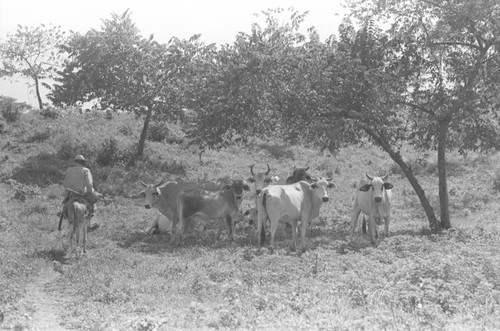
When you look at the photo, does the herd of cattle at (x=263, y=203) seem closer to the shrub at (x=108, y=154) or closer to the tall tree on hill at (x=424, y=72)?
the tall tree on hill at (x=424, y=72)

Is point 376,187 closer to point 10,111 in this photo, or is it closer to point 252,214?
point 252,214

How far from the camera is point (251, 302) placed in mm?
9250

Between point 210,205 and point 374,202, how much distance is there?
4.77 metres

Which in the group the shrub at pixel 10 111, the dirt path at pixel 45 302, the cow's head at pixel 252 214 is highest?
the shrub at pixel 10 111

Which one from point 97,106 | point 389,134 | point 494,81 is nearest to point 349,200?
point 389,134

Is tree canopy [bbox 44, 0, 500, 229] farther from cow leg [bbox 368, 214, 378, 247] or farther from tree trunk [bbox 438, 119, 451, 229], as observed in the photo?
cow leg [bbox 368, 214, 378, 247]

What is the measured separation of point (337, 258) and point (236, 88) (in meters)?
Result: 6.96

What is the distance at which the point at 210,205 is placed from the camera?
16312mm

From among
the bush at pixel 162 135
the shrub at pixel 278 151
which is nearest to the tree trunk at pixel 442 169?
the shrub at pixel 278 151

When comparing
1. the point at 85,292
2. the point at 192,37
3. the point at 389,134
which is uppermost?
the point at 192,37

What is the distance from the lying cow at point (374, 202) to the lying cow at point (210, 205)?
11.4 ft

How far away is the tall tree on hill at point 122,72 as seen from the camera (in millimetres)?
26406

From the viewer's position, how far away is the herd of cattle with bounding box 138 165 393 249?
1523 centimetres

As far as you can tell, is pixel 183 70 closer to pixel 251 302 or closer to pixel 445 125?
pixel 445 125
